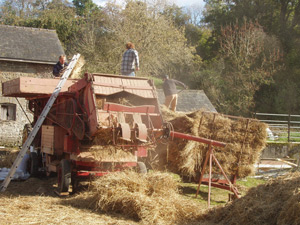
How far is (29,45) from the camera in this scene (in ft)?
73.3

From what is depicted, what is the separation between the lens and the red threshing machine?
7215 millimetres

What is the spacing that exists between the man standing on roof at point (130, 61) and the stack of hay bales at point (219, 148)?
5.96ft

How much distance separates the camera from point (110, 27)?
30672 millimetres

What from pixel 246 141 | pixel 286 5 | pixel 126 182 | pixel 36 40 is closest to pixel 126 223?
pixel 126 182

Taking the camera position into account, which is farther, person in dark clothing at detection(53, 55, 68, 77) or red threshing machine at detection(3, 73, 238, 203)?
person in dark clothing at detection(53, 55, 68, 77)

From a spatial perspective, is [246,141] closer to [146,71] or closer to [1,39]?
[1,39]

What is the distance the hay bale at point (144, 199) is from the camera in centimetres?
608

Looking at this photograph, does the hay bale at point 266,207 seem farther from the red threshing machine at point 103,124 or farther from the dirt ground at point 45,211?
the red threshing machine at point 103,124

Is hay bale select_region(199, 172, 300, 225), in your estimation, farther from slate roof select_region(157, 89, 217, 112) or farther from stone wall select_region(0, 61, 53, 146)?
stone wall select_region(0, 61, 53, 146)

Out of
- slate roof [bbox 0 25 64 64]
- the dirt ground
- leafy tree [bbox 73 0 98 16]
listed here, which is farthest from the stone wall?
leafy tree [bbox 73 0 98 16]

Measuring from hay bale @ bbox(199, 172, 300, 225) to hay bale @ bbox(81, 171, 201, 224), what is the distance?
1.33 feet

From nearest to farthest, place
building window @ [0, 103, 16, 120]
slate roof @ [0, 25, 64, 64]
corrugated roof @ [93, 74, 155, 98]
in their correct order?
corrugated roof @ [93, 74, 155, 98] < slate roof @ [0, 25, 64, 64] < building window @ [0, 103, 16, 120]

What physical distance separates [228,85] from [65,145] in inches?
1011

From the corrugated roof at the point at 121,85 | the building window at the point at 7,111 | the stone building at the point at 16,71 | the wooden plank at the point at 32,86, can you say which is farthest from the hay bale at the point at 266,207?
the building window at the point at 7,111
